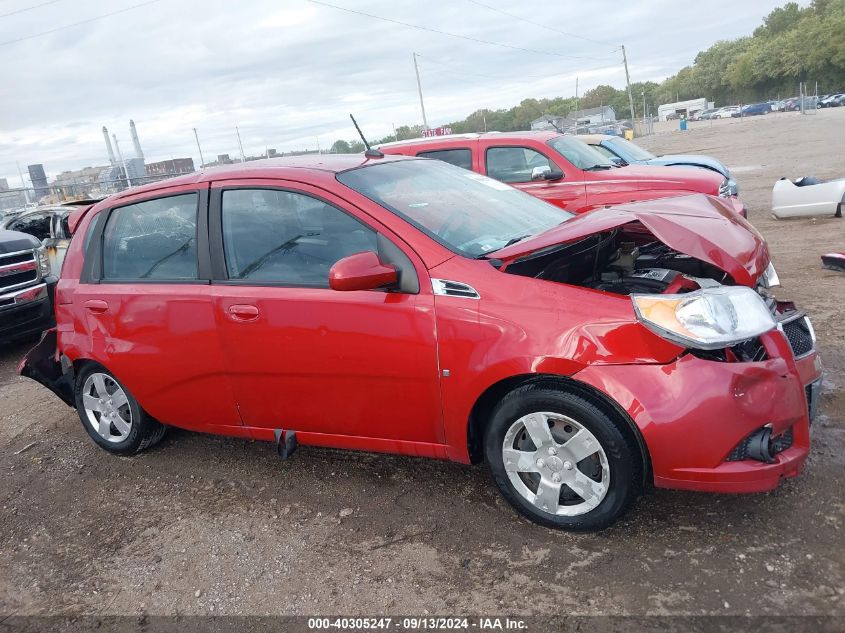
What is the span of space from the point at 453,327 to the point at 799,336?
161 cm

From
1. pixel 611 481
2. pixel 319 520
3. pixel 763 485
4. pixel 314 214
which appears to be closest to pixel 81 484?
pixel 319 520

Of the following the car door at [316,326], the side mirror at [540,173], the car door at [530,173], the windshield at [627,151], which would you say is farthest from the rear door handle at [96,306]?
the windshield at [627,151]

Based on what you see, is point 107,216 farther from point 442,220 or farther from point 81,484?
point 442,220

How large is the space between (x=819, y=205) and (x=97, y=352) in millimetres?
9621

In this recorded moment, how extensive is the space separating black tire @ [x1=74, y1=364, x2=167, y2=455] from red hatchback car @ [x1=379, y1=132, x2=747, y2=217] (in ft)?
14.7

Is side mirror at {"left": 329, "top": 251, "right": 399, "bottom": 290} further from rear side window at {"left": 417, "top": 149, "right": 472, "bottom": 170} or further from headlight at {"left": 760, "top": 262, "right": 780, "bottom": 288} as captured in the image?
rear side window at {"left": 417, "top": 149, "right": 472, "bottom": 170}

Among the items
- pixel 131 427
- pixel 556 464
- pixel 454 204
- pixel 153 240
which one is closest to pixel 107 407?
pixel 131 427

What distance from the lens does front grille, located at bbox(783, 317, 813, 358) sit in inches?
121

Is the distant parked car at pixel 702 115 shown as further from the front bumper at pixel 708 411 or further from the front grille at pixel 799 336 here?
the front bumper at pixel 708 411

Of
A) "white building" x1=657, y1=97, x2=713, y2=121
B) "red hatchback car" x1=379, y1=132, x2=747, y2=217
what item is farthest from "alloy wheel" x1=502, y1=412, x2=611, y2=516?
"white building" x1=657, y1=97, x2=713, y2=121

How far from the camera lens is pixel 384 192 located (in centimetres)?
349

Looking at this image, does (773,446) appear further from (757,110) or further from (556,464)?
(757,110)

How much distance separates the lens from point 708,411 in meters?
2.64

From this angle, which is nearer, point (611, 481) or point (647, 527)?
point (611, 481)
